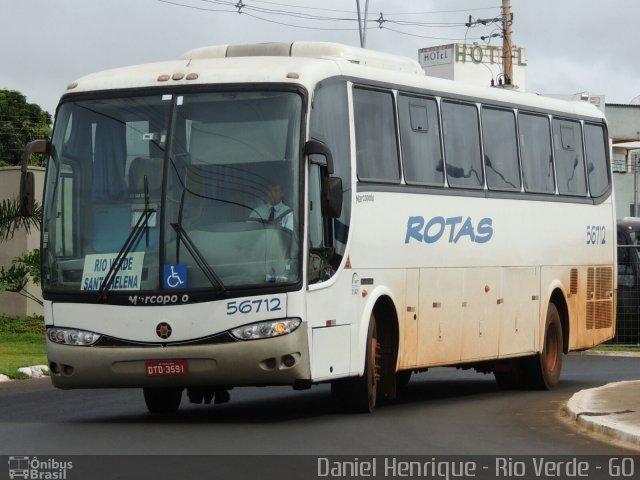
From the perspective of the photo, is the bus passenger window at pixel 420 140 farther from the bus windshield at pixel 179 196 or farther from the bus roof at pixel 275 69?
the bus windshield at pixel 179 196

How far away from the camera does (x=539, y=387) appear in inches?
829

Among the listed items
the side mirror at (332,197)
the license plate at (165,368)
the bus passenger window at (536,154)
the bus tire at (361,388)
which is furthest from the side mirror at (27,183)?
the bus passenger window at (536,154)

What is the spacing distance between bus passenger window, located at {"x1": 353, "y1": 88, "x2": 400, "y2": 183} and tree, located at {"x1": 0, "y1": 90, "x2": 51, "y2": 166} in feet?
156

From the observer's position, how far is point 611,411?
15.2 m

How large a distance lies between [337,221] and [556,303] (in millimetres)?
6871

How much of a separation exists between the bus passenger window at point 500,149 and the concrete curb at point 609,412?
2.82m

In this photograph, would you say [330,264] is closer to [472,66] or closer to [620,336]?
[620,336]

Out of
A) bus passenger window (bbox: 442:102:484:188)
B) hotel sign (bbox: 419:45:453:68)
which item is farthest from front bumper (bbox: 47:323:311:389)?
hotel sign (bbox: 419:45:453:68)

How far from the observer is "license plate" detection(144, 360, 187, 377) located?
14.5 meters

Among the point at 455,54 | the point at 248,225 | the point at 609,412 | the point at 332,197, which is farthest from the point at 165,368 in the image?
the point at 455,54

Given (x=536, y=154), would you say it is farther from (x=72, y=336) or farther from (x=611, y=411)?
(x=72, y=336)

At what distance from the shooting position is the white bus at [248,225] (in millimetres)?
14500

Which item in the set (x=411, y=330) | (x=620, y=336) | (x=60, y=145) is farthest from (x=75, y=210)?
(x=620, y=336)

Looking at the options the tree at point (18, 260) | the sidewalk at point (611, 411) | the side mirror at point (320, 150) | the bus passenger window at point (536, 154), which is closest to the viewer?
the sidewalk at point (611, 411)
